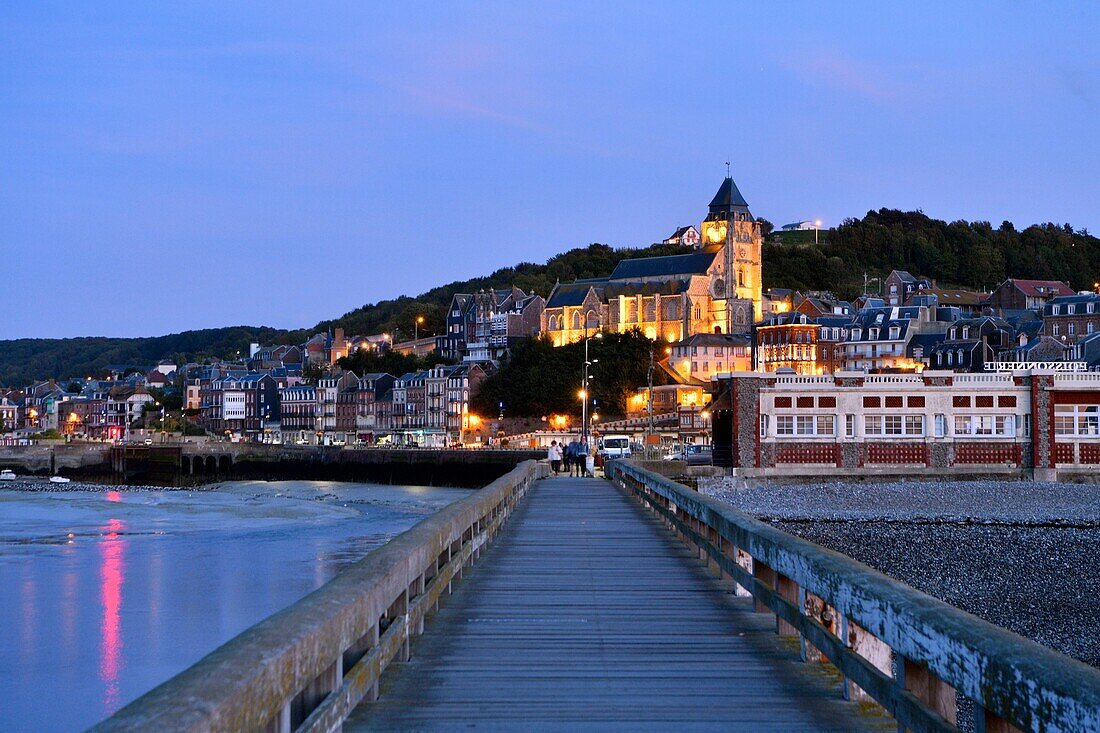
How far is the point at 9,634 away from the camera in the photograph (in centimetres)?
2405

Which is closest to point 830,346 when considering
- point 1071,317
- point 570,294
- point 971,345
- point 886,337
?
point 886,337

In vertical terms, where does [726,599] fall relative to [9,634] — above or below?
above

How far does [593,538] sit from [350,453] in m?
104

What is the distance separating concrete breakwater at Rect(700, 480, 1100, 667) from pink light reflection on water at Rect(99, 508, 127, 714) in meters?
12.5

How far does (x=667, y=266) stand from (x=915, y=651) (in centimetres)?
16447

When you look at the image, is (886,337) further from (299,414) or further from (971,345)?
(299,414)

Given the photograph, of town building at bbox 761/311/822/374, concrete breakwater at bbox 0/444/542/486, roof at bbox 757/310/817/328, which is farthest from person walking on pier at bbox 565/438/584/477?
roof at bbox 757/310/817/328

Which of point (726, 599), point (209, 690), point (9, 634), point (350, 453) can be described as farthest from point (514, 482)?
point (350, 453)

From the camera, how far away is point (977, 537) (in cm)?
4047

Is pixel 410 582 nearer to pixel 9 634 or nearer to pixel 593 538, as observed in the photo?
pixel 593 538

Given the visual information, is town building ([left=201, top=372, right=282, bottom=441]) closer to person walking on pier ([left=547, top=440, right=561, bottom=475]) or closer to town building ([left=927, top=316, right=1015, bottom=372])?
town building ([left=927, top=316, right=1015, bottom=372])

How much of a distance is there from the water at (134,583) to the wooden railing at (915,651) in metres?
11.1

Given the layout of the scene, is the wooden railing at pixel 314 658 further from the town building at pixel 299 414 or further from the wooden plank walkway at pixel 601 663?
the town building at pixel 299 414

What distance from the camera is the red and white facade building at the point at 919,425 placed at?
6178cm
